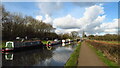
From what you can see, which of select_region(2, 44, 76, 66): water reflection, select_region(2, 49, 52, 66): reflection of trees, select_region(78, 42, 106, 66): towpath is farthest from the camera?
select_region(2, 49, 52, 66): reflection of trees

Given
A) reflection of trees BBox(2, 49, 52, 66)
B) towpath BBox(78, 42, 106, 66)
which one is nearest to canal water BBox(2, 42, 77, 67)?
reflection of trees BBox(2, 49, 52, 66)

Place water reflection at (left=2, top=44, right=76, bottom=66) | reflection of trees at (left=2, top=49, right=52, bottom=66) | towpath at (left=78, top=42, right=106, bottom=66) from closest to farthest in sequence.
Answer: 1. towpath at (left=78, top=42, right=106, bottom=66)
2. water reflection at (left=2, top=44, right=76, bottom=66)
3. reflection of trees at (left=2, top=49, right=52, bottom=66)

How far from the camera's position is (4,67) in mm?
9344

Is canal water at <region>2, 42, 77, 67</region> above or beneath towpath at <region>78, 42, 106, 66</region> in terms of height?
beneath

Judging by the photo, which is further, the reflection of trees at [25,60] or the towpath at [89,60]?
the reflection of trees at [25,60]

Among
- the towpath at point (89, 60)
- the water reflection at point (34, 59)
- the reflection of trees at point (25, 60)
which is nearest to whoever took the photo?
the towpath at point (89, 60)

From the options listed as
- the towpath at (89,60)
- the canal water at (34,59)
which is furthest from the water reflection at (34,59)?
the towpath at (89,60)

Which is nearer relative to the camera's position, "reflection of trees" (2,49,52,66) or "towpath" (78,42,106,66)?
"towpath" (78,42,106,66)

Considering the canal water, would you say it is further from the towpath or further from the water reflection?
the towpath

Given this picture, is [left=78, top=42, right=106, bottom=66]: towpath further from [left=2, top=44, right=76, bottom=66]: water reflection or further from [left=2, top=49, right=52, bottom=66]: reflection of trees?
[left=2, top=49, right=52, bottom=66]: reflection of trees

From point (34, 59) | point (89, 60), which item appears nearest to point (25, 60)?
point (34, 59)

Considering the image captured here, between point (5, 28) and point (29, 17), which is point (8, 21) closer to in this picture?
point (5, 28)

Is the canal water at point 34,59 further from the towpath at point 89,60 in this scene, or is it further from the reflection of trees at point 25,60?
the towpath at point 89,60

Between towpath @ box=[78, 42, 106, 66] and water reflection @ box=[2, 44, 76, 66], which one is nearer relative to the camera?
towpath @ box=[78, 42, 106, 66]
